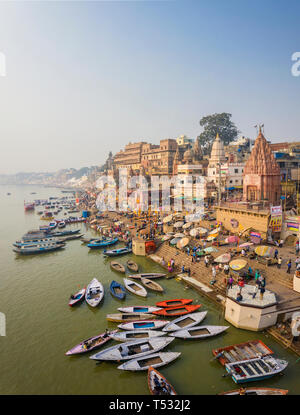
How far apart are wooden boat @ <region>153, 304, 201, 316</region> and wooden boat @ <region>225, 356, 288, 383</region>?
15.7 feet

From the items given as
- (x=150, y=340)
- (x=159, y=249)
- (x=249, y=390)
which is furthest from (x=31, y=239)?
(x=249, y=390)

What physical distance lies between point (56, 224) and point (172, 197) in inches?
951

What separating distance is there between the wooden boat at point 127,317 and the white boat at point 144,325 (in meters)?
0.58

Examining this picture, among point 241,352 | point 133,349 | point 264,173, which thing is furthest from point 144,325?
point 264,173

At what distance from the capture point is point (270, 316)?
44.8 feet

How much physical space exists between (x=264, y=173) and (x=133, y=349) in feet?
81.9

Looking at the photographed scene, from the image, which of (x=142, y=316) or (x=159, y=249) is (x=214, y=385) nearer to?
(x=142, y=316)

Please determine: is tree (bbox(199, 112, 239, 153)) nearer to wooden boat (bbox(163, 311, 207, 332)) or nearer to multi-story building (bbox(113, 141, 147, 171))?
multi-story building (bbox(113, 141, 147, 171))

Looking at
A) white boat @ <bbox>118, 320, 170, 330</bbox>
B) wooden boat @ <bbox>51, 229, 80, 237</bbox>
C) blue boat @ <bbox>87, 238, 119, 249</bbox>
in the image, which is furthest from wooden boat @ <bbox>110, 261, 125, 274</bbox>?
wooden boat @ <bbox>51, 229, 80, 237</bbox>

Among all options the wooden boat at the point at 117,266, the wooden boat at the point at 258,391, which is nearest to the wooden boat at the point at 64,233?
the wooden boat at the point at 117,266

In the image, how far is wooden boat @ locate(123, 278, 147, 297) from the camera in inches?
737

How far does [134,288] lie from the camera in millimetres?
19703

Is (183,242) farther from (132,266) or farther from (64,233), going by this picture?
(64,233)

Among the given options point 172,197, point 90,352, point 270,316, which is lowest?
point 90,352
